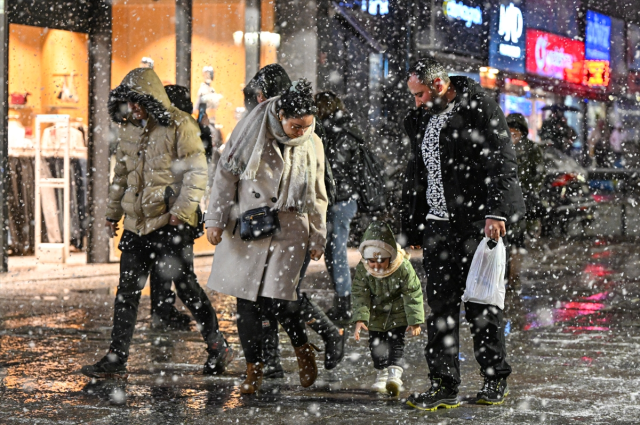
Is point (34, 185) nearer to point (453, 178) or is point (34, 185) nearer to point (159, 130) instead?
point (159, 130)

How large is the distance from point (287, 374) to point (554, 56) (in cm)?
2523

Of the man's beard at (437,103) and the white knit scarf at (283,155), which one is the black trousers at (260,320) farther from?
the man's beard at (437,103)

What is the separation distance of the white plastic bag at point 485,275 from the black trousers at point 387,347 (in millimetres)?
725

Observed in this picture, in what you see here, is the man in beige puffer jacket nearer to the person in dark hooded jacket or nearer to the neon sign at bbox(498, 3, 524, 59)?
the person in dark hooded jacket

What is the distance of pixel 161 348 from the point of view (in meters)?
7.28

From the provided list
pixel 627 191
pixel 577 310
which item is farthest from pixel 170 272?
pixel 627 191

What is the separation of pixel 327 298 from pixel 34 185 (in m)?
4.73

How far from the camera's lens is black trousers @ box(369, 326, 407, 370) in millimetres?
5961

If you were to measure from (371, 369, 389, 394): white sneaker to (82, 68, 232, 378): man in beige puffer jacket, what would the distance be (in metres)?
1.03

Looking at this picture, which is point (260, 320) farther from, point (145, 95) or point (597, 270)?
point (597, 270)

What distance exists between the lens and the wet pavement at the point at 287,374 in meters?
5.25

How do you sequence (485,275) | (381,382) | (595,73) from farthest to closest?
(595,73) → (381,382) → (485,275)

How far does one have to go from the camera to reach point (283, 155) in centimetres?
579

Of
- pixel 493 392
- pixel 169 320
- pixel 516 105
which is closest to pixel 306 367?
pixel 493 392
